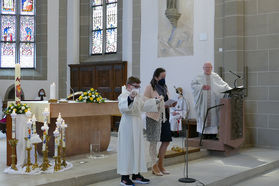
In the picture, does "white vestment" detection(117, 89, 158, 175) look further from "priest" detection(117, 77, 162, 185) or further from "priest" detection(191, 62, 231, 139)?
"priest" detection(191, 62, 231, 139)

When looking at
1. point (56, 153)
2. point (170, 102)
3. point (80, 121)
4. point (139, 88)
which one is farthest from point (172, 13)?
point (56, 153)

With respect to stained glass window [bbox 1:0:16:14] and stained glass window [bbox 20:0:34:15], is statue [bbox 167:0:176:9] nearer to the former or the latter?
stained glass window [bbox 20:0:34:15]

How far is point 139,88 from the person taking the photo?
1055 centimetres

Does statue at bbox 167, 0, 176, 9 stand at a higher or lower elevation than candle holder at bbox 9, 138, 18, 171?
higher

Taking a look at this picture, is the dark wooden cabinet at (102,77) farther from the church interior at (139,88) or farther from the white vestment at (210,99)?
the white vestment at (210,99)

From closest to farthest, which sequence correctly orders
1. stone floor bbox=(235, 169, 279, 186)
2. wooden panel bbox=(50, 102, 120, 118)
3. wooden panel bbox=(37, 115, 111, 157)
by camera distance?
stone floor bbox=(235, 169, 279, 186) < wooden panel bbox=(50, 102, 120, 118) < wooden panel bbox=(37, 115, 111, 157)

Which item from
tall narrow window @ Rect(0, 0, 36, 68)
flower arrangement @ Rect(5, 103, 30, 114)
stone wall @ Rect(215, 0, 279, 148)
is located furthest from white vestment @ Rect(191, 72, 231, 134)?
tall narrow window @ Rect(0, 0, 36, 68)

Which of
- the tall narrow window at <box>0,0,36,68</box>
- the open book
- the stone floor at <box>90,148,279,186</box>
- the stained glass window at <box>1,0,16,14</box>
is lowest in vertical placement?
the stone floor at <box>90,148,279,186</box>

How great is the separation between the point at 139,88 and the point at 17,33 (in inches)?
230

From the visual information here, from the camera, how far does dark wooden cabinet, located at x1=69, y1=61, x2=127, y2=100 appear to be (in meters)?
12.2

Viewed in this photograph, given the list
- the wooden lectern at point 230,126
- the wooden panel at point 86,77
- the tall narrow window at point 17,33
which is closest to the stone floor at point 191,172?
the wooden lectern at point 230,126

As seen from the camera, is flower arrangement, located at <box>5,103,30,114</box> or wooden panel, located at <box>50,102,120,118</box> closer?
flower arrangement, located at <box>5,103,30,114</box>

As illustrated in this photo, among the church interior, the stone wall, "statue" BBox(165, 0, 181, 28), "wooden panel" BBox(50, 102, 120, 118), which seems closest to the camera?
the church interior

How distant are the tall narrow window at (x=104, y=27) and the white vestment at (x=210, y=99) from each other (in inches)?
205
